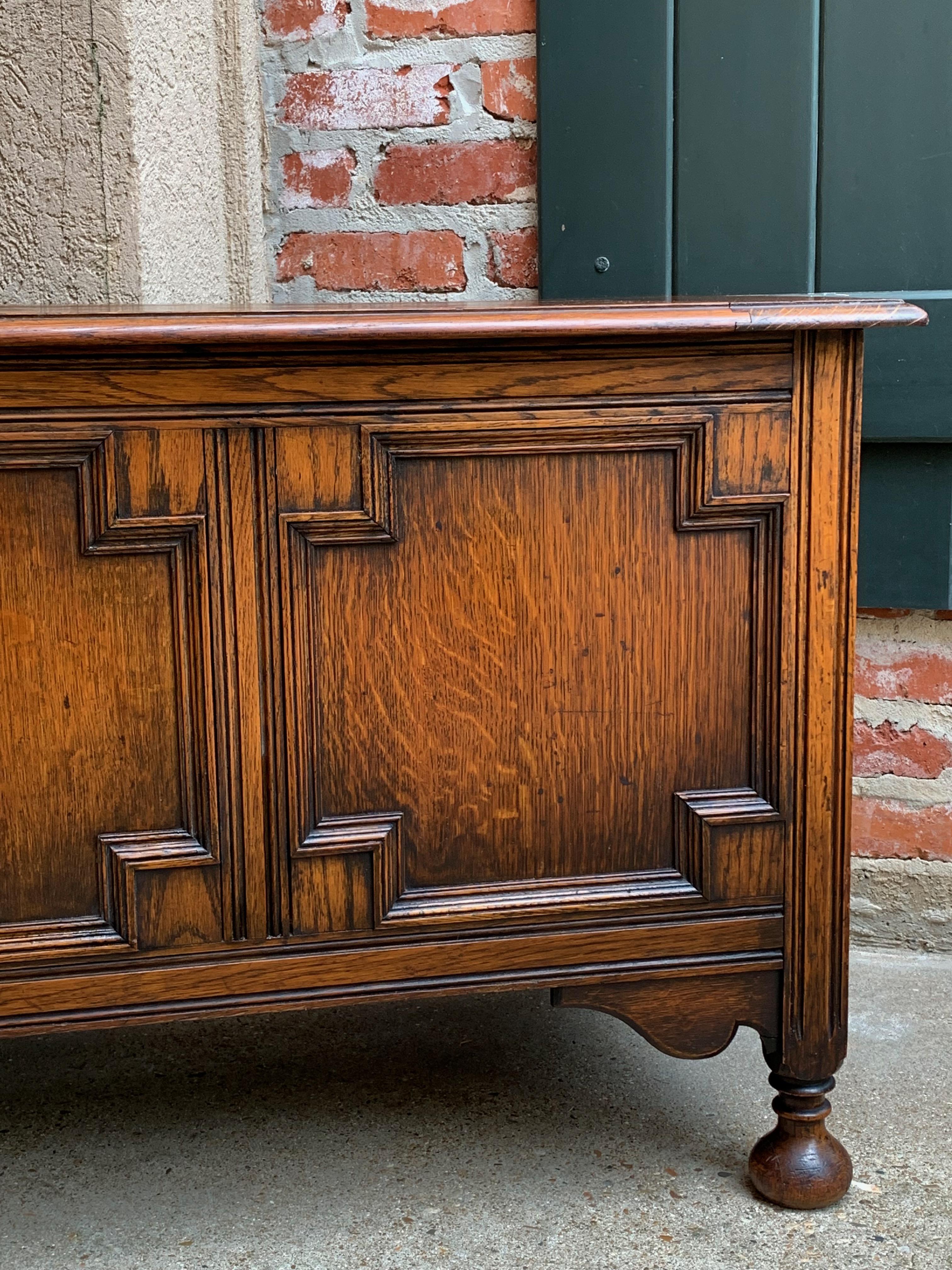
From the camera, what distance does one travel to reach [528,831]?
1.38m

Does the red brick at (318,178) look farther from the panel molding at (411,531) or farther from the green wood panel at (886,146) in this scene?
the panel molding at (411,531)

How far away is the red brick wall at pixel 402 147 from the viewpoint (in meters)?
2.03

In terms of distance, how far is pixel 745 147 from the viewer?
1944mm

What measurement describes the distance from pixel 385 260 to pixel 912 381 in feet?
2.81

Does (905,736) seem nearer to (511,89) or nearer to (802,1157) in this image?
(802,1157)

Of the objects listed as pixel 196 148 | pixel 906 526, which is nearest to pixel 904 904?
pixel 906 526

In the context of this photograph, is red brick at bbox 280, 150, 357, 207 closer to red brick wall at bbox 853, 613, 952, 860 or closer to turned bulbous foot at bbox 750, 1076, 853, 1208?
red brick wall at bbox 853, 613, 952, 860

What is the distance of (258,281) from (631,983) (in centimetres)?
130

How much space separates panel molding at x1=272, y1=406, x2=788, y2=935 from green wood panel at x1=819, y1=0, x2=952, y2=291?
778 millimetres

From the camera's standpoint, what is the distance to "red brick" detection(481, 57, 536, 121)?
2.02 meters

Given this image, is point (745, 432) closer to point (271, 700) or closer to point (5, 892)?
point (271, 700)

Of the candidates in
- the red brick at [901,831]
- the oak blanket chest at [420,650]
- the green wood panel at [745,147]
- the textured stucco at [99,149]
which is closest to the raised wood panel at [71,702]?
the oak blanket chest at [420,650]

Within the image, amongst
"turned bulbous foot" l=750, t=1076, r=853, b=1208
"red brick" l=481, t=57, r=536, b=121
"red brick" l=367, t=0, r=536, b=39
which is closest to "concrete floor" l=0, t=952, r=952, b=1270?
"turned bulbous foot" l=750, t=1076, r=853, b=1208

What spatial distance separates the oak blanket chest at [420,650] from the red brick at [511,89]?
2.90 feet
